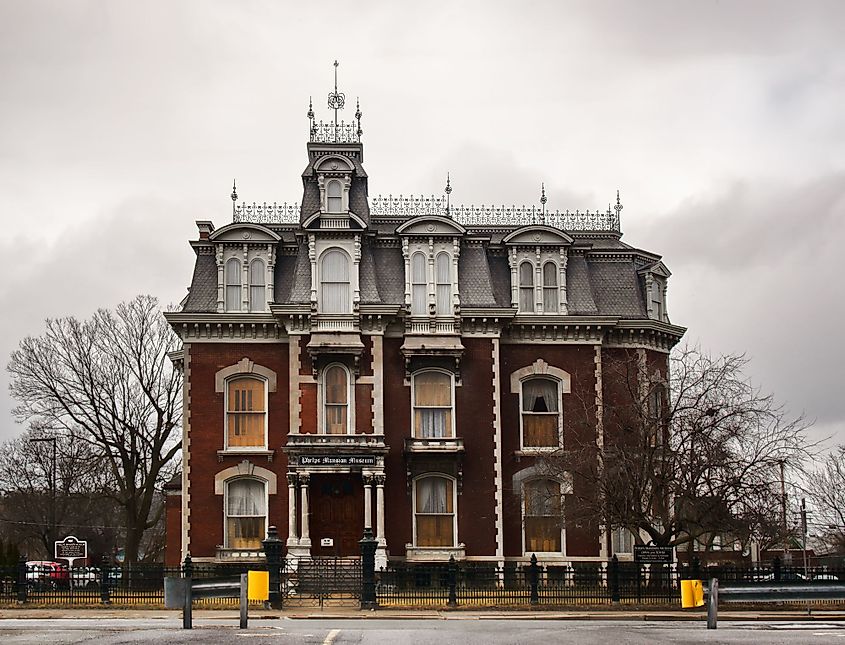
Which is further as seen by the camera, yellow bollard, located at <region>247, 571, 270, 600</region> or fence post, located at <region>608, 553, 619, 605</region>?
fence post, located at <region>608, 553, 619, 605</region>

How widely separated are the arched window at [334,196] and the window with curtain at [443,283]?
4.14 meters

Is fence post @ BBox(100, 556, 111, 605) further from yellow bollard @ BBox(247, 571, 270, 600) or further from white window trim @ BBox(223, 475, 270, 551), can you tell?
white window trim @ BBox(223, 475, 270, 551)

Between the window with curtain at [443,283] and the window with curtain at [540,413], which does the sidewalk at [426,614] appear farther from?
the window with curtain at [443,283]

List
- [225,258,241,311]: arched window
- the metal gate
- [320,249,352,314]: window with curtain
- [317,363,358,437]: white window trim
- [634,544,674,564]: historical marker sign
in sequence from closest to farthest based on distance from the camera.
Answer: the metal gate < [634,544,674,564]: historical marker sign < [317,363,358,437]: white window trim < [320,249,352,314]: window with curtain < [225,258,241,311]: arched window

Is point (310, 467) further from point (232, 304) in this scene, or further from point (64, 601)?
point (64, 601)

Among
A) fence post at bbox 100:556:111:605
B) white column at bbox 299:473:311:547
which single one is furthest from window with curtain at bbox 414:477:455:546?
fence post at bbox 100:556:111:605

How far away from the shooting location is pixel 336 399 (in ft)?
145

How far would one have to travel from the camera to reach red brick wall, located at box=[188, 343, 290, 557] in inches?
1742

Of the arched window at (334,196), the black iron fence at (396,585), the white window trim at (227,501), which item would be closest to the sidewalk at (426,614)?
the black iron fence at (396,585)

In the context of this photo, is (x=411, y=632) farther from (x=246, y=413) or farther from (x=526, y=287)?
(x=526, y=287)

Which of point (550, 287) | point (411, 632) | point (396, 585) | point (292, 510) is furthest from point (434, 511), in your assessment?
point (411, 632)

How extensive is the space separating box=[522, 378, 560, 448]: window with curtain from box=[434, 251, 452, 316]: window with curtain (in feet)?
13.3

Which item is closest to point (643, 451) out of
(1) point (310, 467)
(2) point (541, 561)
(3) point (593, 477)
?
(3) point (593, 477)

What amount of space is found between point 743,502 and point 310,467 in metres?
14.4
